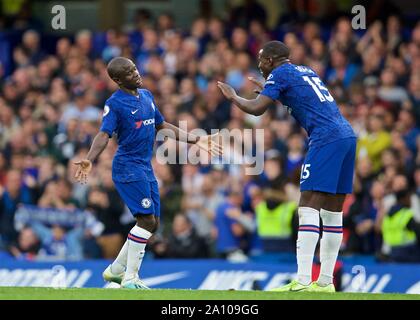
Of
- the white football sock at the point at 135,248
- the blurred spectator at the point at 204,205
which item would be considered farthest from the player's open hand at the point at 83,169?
the blurred spectator at the point at 204,205

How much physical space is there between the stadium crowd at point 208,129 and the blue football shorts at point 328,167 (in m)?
5.17

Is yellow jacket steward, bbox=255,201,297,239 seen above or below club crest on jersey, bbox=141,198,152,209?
below

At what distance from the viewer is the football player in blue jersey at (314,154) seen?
40.6 ft

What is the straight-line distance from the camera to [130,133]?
12977mm

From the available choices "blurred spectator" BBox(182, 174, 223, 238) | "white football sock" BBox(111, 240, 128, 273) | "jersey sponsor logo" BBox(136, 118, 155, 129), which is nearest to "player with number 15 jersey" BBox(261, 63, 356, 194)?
"jersey sponsor logo" BBox(136, 118, 155, 129)

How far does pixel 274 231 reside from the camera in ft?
59.5

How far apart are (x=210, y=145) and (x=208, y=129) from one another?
7.29 m

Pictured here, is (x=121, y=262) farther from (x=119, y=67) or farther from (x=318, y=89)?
(x=318, y=89)

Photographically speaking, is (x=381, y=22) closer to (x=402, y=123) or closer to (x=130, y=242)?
(x=402, y=123)

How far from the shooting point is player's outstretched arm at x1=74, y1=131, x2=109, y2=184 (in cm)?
1242

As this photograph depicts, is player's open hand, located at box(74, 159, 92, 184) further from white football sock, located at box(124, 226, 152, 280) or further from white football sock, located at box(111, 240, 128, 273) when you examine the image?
white football sock, located at box(111, 240, 128, 273)

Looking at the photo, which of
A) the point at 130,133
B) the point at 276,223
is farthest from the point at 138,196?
the point at 276,223

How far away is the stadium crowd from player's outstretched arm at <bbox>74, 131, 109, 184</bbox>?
5.60m

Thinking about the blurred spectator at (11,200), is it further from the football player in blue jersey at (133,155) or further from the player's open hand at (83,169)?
the player's open hand at (83,169)
